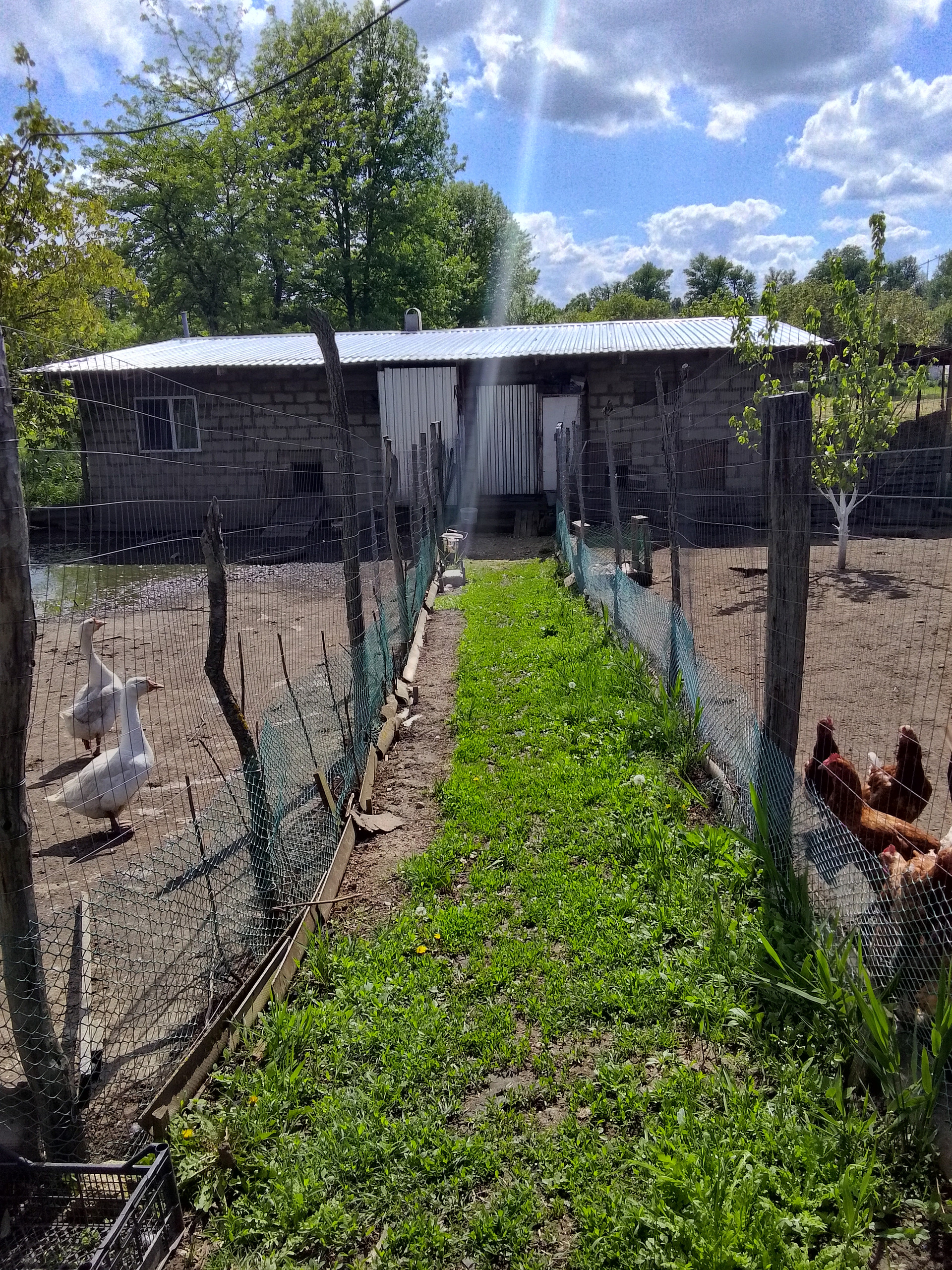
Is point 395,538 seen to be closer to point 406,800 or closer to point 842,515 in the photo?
point 406,800

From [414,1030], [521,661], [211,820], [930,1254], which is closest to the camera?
[930,1254]

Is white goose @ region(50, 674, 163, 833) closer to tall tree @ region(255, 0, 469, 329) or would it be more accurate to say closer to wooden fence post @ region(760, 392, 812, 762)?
wooden fence post @ region(760, 392, 812, 762)

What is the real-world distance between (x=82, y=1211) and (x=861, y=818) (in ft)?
9.35

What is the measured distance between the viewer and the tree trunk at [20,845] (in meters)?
2.15

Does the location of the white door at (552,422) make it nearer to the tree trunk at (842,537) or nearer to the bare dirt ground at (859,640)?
the bare dirt ground at (859,640)

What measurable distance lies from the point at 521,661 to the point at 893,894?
4.72 m

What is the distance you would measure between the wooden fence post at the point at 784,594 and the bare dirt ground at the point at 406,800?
1.80 metres

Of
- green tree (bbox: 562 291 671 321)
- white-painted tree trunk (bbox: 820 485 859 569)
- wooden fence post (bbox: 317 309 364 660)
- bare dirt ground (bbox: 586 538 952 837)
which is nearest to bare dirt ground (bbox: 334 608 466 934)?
wooden fence post (bbox: 317 309 364 660)

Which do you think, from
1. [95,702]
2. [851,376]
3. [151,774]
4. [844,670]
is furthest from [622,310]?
[151,774]

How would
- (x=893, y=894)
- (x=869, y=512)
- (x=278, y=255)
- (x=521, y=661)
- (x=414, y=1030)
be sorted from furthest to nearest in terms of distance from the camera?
(x=278, y=255), (x=869, y=512), (x=521, y=661), (x=414, y=1030), (x=893, y=894)

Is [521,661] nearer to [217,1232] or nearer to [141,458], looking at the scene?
[141,458]

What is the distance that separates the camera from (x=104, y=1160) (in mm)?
2414

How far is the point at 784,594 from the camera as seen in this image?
3.46 meters

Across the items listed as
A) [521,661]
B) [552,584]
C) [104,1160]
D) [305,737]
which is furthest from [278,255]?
[104,1160]
